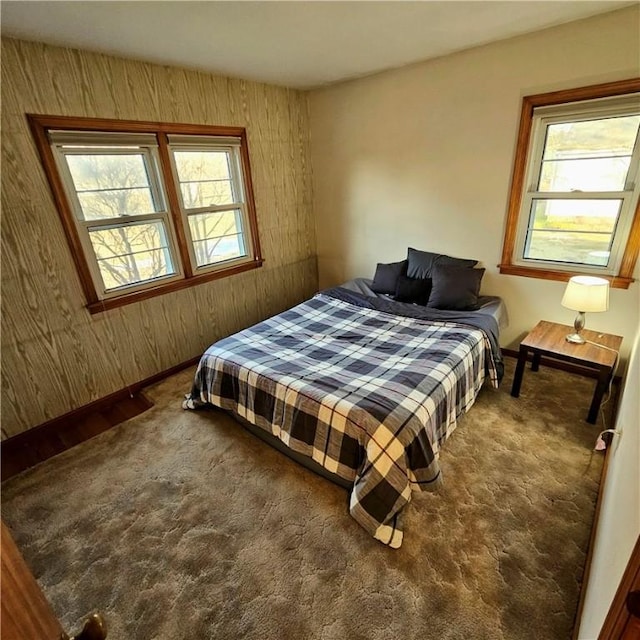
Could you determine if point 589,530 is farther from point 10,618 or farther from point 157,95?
point 157,95

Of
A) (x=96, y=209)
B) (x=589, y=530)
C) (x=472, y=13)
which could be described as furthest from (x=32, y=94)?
(x=589, y=530)

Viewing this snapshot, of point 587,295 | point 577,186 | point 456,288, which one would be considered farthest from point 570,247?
point 456,288

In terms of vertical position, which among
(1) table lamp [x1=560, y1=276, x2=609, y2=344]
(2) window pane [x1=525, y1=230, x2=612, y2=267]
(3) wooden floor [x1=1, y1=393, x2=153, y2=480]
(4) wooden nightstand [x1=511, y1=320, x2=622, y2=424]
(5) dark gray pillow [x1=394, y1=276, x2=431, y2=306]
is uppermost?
(2) window pane [x1=525, y1=230, x2=612, y2=267]

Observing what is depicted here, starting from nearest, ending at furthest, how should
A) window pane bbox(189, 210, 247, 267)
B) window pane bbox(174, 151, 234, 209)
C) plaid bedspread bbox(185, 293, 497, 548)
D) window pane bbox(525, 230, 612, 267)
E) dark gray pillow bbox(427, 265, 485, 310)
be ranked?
plaid bedspread bbox(185, 293, 497, 548)
window pane bbox(525, 230, 612, 267)
dark gray pillow bbox(427, 265, 485, 310)
window pane bbox(174, 151, 234, 209)
window pane bbox(189, 210, 247, 267)

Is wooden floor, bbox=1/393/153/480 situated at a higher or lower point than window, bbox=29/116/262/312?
lower

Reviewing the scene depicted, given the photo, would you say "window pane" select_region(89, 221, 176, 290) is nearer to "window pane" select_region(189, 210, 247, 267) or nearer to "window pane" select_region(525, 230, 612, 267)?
"window pane" select_region(189, 210, 247, 267)

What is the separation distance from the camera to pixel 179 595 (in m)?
1.45

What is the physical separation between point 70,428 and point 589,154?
4216 mm

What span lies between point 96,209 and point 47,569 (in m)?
2.19

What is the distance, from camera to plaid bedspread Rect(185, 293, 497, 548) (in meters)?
1.64

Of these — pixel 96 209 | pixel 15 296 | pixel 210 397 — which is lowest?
pixel 210 397

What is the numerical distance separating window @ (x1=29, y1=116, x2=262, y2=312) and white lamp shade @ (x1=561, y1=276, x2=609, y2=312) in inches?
108

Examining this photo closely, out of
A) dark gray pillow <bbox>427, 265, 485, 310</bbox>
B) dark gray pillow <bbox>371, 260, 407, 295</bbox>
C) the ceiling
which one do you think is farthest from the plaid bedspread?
the ceiling

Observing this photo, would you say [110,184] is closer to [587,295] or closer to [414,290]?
[414,290]
